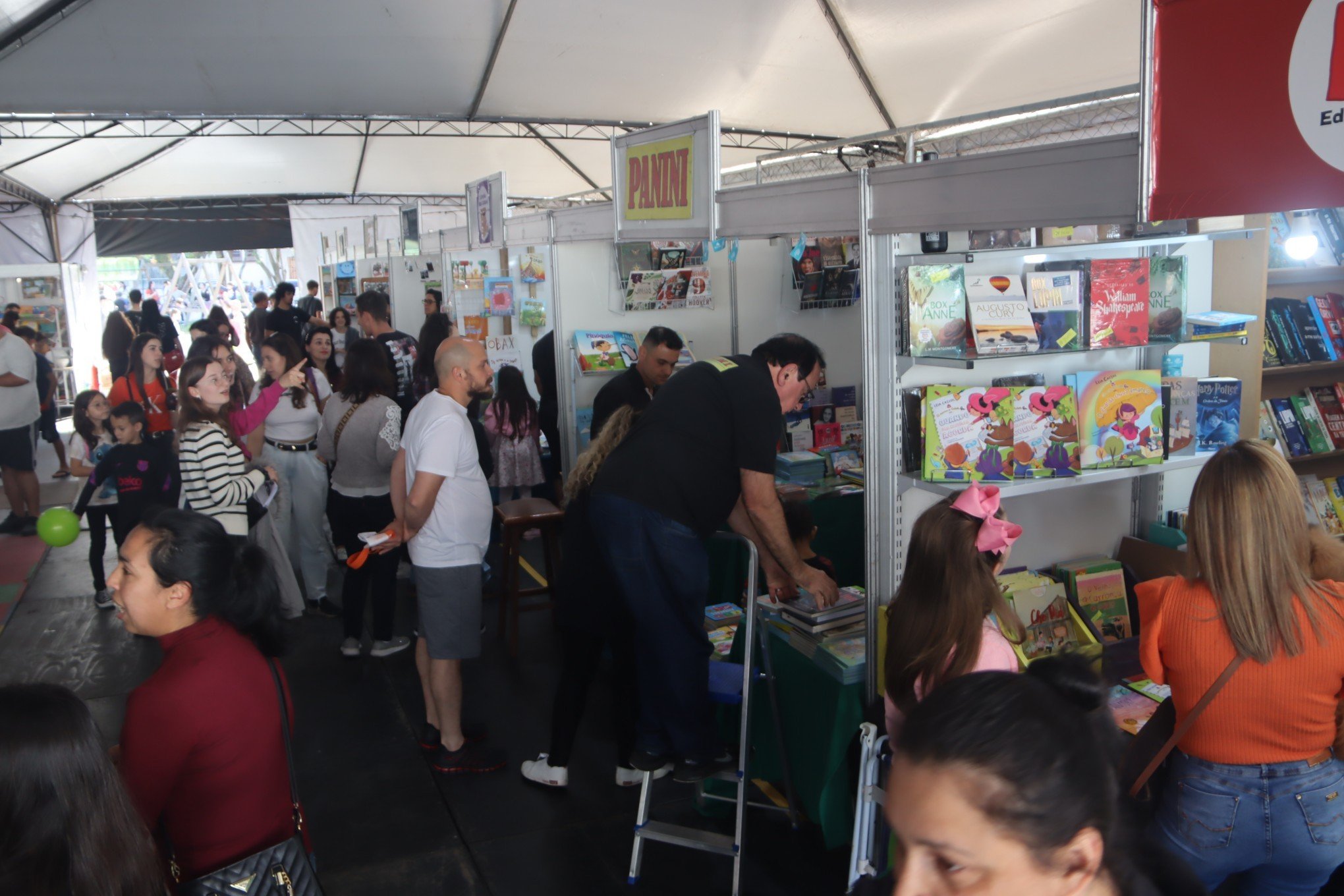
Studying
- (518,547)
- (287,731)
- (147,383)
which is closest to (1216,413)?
(287,731)

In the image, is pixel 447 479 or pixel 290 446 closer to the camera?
pixel 447 479

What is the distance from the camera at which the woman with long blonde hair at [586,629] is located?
116 inches

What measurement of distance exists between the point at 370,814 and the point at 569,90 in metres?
8.67

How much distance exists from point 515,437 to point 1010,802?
16.0ft

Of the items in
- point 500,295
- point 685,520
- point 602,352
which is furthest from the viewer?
point 500,295

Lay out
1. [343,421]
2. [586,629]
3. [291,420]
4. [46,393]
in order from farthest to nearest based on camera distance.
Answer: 1. [46,393]
2. [291,420]
3. [343,421]
4. [586,629]

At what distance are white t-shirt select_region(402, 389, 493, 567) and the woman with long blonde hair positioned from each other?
1.16 feet

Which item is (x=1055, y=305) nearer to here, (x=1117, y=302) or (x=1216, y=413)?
(x=1117, y=302)

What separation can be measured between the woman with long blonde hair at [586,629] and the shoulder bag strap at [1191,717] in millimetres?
1328

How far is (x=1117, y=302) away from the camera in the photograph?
273 centimetres

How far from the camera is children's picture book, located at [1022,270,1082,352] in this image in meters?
2.68

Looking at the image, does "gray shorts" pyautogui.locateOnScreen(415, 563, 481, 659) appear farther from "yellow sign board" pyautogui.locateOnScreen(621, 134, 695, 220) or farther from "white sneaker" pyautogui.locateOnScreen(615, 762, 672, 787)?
"yellow sign board" pyautogui.locateOnScreen(621, 134, 695, 220)

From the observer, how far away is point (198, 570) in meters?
1.83

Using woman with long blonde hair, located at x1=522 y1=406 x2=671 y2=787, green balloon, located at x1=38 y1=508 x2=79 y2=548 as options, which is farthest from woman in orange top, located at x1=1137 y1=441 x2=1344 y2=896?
green balloon, located at x1=38 y1=508 x2=79 y2=548
